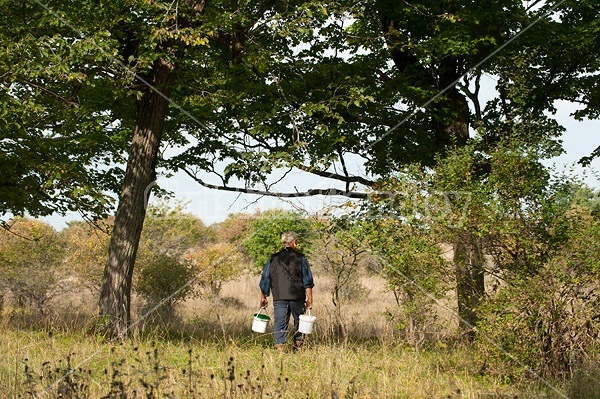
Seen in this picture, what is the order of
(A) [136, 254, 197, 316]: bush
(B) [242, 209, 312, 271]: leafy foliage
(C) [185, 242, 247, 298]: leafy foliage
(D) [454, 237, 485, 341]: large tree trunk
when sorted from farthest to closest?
1. (B) [242, 209, 312, 271]: leafy foliage
2. (C) [185, 242, 247, 298]: leafy foliage
3. (A) [136, 254, 197, 316]: bush
4. (D) [454, 237, 485, 341]: large tree trunk

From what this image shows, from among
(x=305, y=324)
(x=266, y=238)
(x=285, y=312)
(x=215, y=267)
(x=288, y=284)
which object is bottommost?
(x=305, y=324)

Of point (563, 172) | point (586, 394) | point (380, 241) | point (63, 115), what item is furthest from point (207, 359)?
point (63, 115)

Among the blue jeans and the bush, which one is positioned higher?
the bush

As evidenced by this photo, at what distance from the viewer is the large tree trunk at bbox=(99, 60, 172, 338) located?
36.7 ft

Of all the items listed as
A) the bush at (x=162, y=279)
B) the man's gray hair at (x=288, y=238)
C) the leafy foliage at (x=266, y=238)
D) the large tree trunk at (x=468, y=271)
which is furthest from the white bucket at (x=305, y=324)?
the leafy foliage at (x=266, y=238)

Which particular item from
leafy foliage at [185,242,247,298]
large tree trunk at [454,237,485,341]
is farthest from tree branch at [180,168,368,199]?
leafy foliage at [185,242,247,298]

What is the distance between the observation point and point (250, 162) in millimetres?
10602

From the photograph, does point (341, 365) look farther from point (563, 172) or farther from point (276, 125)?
point (276, 125)

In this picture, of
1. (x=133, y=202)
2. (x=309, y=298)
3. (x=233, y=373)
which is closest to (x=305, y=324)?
(x=309, y=298)

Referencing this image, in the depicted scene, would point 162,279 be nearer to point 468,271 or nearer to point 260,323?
point 260,323

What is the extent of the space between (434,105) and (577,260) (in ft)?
24.0

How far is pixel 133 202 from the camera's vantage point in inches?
446

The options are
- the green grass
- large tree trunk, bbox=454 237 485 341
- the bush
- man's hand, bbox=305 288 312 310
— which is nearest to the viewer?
the green grass

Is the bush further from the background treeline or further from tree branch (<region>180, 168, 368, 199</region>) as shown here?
the background treeline
